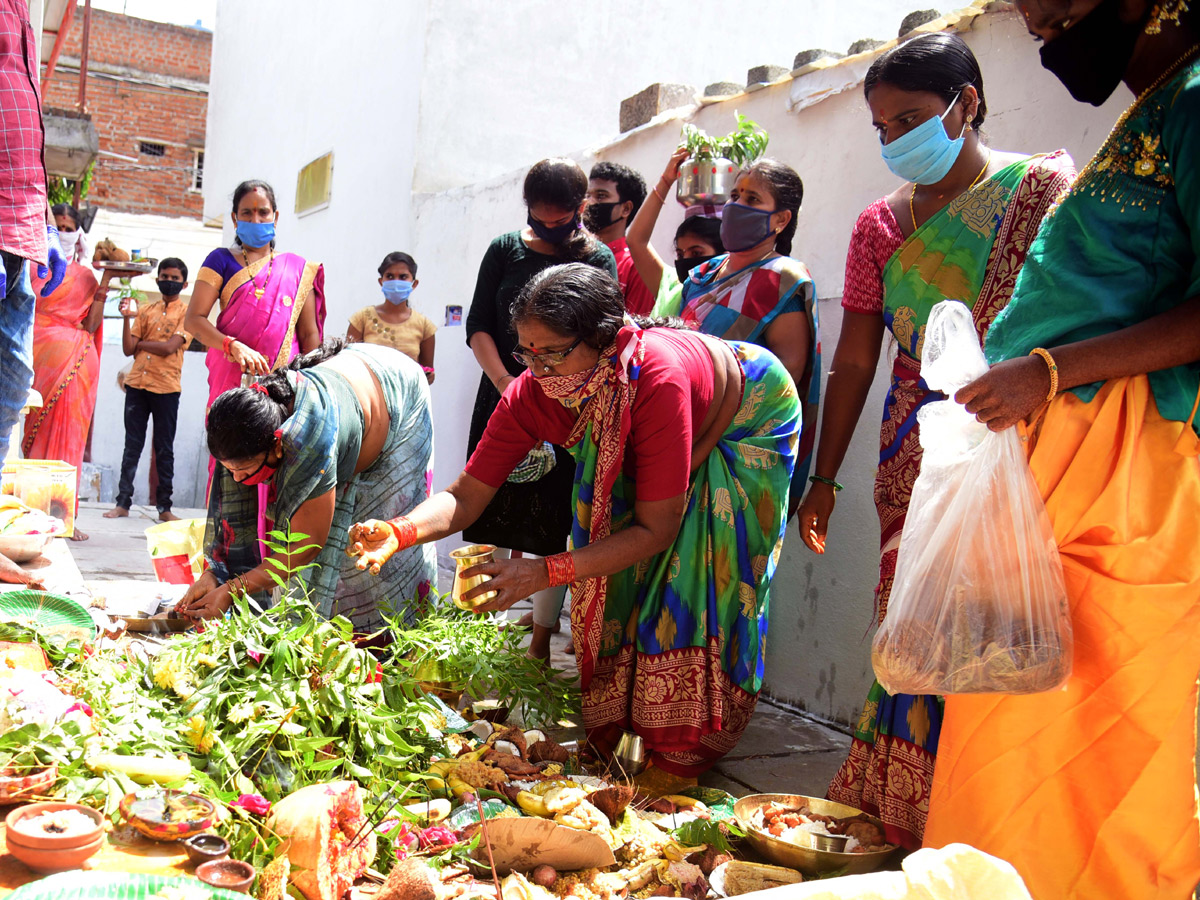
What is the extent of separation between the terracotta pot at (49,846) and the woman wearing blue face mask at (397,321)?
187 inches

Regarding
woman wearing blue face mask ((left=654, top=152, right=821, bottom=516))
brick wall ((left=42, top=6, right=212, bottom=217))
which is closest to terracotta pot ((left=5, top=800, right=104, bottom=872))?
woman wearing blue face mask ((left=654, top=152, right=821, bottom=516))

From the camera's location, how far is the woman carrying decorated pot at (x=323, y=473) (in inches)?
115

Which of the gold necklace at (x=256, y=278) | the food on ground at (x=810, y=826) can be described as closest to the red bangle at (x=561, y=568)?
Answer: the food on ground at (x=810, y=826)

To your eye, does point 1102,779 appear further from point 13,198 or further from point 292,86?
point 292,86

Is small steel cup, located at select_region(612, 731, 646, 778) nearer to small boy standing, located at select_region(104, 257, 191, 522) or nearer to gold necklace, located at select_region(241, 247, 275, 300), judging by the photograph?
gold necklace, located at select_region(241, 247, 275, 300)

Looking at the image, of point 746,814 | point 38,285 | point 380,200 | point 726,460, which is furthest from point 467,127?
point 746,814

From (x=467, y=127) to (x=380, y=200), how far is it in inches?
→ 43.9

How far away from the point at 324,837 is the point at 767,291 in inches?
90.4

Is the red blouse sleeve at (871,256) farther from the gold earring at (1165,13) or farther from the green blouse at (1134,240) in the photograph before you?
the gold earring at (1165,13)

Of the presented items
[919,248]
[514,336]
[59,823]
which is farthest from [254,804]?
[514,336]

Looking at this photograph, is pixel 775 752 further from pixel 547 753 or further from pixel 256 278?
pixel 256 278

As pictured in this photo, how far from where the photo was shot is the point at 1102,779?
177 centimetres

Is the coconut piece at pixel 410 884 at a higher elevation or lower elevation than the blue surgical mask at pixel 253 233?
lower

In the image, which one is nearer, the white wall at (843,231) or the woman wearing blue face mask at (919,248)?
the woman wearing blue face mask at (919,248)
